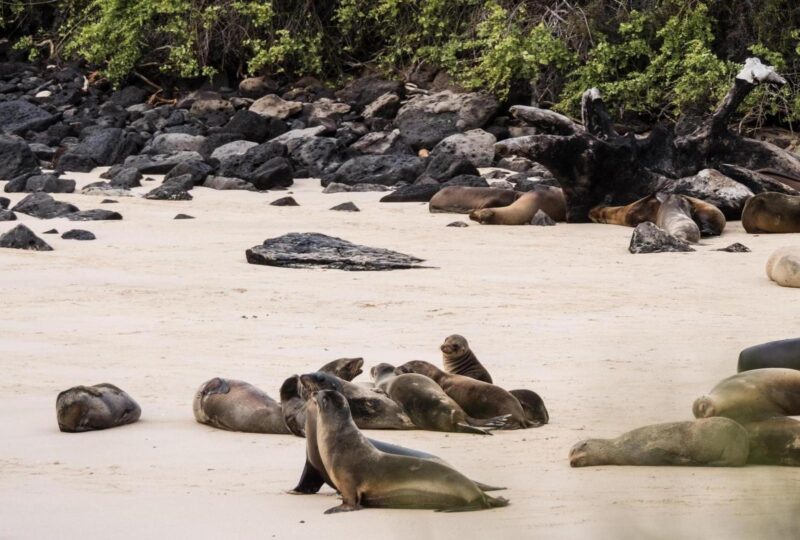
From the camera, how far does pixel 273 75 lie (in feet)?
81.3

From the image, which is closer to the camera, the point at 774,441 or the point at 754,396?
the point at 774,441

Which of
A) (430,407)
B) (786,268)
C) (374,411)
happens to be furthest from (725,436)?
(786,268)

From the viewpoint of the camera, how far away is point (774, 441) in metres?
3.32

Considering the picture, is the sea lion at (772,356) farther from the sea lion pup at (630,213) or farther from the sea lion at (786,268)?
the sea lion pup at (630,213)

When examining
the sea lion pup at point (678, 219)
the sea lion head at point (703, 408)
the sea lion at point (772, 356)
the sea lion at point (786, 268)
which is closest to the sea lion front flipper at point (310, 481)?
the sea lion head at point (703, 408)

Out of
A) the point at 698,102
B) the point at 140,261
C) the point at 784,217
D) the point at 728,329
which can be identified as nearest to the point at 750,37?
the point at 698,102

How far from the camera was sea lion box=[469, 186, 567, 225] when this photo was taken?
1227 centimetres

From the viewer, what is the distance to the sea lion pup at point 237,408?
435cm

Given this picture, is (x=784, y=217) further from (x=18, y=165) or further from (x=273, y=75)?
(x=273, y=75)

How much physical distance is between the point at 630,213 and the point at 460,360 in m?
7.55

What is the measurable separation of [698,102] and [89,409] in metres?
15.9

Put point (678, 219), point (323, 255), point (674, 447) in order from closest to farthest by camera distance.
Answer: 1. point (674, 447)
2. point (323, 255)
3. point (678, 219)

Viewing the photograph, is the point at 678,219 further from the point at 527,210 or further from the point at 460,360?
the point at 460,360

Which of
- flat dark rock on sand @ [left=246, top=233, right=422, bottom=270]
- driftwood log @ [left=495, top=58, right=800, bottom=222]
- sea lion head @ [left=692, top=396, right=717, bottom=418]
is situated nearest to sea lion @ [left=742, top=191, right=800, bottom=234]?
driftwood log @ [left=495, top=58, right=800, bottom=222]
